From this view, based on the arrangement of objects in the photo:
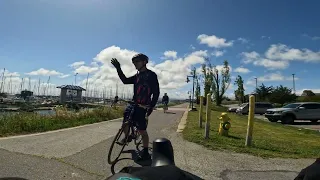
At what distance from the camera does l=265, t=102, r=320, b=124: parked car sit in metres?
25.5

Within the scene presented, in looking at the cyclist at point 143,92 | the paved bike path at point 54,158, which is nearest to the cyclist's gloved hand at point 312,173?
the paved bike path at point 54,158

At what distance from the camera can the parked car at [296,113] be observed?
83.5 feet

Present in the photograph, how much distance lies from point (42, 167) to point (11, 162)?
62 centimetres

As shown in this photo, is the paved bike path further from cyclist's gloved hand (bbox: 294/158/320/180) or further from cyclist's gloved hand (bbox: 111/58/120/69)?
cyclist's gloved hand (bbox: 294/158/320/180)

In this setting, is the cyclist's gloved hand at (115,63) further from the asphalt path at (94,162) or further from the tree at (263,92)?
the tree at (263,92)

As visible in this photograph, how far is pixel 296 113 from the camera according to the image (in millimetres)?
25609

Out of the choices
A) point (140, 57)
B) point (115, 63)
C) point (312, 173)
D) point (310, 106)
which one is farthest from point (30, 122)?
point (310, 106)

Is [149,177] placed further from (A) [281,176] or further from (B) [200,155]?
(B) [200,155]

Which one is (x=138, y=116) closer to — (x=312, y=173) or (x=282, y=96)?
(x=312, y=173)

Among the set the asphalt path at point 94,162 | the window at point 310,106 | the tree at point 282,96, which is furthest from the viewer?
the tree at point 282,96

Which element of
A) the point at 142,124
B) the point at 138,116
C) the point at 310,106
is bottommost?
the point at 142,124

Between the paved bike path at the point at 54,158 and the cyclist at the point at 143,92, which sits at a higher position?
the cyclist at the point at 143,92

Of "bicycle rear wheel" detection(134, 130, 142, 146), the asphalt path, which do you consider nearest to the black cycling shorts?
"bicycle rear wheel" detection(134, 130, 142, 146)

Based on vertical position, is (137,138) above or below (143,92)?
below
